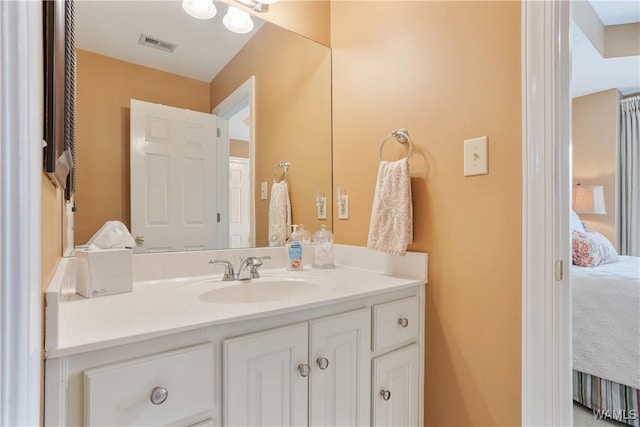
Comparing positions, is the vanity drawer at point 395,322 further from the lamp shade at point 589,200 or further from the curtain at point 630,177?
the curtain at point 630,177

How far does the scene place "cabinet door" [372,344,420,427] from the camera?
3.34 ft

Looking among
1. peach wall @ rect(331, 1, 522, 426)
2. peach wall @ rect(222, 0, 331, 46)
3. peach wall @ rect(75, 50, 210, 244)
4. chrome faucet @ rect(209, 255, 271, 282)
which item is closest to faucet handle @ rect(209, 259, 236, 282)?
chrome faucet @ rect(209, 255, 271, 282)

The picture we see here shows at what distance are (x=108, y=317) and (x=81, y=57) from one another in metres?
0.91

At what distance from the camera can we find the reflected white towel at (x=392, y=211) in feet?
3.85

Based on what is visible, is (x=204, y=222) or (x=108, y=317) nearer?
(x=108, y=317)

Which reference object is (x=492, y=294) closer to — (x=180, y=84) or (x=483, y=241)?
(x=483, y=241)

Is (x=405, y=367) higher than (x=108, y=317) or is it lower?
lower

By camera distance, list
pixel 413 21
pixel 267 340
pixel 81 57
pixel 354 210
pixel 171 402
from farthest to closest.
Answer: pixel 354 210
pixel 413 21
pixel 81 57
pixel 267 340
pixel 171 402

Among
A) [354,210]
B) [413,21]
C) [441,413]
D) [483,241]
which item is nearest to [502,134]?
[483,241]

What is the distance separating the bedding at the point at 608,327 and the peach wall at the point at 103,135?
214 centimetres

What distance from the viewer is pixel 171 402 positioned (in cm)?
66

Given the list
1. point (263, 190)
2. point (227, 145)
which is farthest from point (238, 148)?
point (263, 190)

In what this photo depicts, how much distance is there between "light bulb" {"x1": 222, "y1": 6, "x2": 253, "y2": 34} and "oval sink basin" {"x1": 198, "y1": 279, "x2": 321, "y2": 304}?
1.10m
